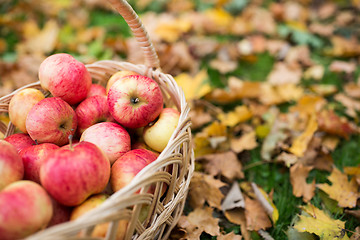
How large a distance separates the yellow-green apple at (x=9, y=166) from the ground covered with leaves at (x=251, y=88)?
658 mm

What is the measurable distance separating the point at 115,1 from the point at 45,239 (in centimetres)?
87

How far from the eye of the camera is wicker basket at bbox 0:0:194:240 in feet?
2.38

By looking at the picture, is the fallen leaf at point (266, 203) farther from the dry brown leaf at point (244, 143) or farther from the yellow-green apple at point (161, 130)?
the yellow-green apple at point (161, 130)

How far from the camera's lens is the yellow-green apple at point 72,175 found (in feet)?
2.80

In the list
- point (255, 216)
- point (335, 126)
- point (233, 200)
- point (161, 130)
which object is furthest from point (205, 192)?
point (335, 126)

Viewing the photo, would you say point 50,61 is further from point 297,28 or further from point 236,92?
point 297,28

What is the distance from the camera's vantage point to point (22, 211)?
2.51 ft

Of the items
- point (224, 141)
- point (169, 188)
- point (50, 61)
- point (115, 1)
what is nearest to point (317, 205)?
point (224, 141)

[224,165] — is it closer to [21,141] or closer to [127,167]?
[127,167]

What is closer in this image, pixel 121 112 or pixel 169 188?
pixel 169 188

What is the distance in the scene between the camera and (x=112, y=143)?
1115 millimetres

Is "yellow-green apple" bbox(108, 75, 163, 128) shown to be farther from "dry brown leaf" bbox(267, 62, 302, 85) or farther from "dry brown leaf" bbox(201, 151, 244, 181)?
"dry brown leaf" bbox(267, 62, 302, 85)

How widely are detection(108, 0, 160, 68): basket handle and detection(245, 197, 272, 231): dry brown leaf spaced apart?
0.81 m

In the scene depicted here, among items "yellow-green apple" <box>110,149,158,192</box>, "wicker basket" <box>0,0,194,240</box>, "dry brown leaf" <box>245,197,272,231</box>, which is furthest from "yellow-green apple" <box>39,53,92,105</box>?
"dry brown leaf" <box>245,197,272,231</box>
